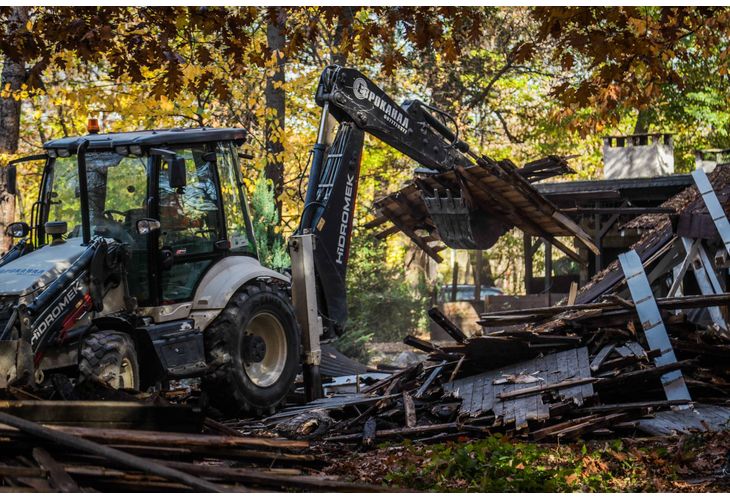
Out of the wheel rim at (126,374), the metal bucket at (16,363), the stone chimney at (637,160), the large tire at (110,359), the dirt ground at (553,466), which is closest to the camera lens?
the dirt ground at (553,466)

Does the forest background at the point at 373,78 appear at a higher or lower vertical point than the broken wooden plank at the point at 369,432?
higher

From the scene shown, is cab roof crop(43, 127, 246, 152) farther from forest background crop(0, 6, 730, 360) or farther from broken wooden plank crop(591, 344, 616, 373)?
broken wooden plank crop(591, 344, 616, 373)

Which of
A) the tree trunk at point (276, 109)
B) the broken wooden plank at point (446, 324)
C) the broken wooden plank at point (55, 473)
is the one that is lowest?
the broken wooden plank at point (55, 473)

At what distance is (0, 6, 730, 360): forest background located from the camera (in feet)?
35.0

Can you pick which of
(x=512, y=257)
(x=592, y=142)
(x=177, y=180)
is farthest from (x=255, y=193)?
(x=512, y=257)

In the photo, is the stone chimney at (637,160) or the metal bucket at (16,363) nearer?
the metal bucket at (16,363)

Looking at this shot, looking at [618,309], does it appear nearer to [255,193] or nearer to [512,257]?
[255,193]

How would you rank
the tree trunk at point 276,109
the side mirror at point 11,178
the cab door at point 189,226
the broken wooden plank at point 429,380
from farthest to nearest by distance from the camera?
the tree trunk at point 276,109, the broken wooden plank at point 429,380, the cab door at point 189,226, the side mirror at point 11,178

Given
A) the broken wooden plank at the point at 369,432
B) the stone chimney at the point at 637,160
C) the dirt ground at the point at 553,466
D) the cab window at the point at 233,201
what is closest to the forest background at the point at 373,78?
the cab window at the point at 233,201

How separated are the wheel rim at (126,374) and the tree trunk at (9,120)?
316 inches

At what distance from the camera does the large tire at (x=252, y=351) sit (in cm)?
1010

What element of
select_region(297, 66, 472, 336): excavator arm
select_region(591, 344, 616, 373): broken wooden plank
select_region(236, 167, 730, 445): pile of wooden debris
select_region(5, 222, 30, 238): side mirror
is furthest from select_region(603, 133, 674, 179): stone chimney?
select_region(5, 222, 30, 238): side mirror

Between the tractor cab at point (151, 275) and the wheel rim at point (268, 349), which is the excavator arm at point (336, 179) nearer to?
the tractor cab at point (151, 275)

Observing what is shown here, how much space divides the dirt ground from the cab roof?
3992mm
